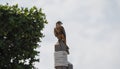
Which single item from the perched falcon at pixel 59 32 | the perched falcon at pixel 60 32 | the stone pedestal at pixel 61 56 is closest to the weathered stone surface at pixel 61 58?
the stone pedestal at pixel 61 56

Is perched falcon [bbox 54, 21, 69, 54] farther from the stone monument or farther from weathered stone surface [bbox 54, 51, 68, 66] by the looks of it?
weathered stone surface [bbox 54, 51, 68, 66]

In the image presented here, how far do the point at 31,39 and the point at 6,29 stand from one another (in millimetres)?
2401

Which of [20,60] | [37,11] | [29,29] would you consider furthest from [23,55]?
[37,11]

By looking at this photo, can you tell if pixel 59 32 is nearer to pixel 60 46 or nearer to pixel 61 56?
pixel 60 46

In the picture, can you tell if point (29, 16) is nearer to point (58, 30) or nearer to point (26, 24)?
point (26, 24)

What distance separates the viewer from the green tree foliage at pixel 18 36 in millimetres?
28031

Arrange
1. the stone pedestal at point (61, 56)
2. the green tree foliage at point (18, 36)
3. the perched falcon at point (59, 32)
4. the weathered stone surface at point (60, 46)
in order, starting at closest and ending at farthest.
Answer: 1. the green tree foliage at point (18, 36)
2. the stone pedestal at point (61, 56)
3. the weathered stone surface at point (60, 46)
4. the perched falcon at point (59, 32)

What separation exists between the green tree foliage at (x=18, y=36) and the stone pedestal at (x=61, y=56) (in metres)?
2.53

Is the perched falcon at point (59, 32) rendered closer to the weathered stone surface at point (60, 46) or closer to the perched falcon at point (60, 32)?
the perched falcon at point (60, 32)

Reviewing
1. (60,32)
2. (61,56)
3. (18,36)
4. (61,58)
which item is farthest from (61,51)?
(18,36)

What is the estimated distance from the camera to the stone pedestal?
102 feet

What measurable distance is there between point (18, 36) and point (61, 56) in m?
4.94

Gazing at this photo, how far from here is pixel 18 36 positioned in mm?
28422

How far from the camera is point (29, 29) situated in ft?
95.8
